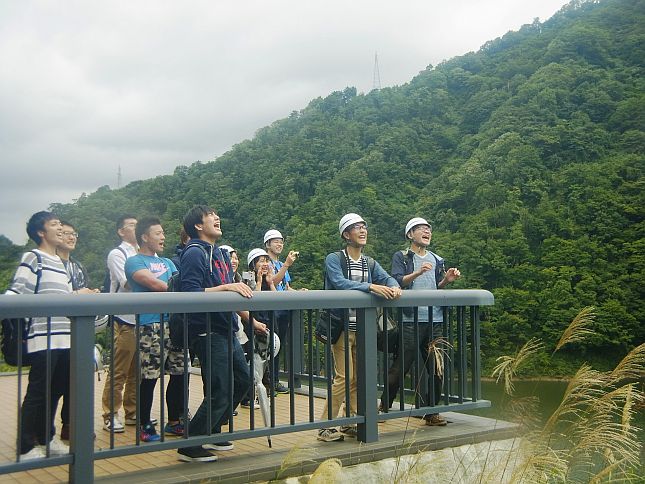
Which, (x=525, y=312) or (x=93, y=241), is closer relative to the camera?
(x=93, y=241)

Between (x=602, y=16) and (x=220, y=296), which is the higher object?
(x=602, y=16)

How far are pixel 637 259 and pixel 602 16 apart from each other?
27618 millimetres

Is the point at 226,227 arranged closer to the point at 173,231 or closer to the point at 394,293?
the point at 173,231

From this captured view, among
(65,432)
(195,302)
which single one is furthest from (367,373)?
(65,432)

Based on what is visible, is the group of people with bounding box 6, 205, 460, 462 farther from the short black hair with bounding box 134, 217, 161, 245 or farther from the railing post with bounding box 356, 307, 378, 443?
the railing post with bounding box 356, 307, 378, 443

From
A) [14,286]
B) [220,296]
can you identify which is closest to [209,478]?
[220,296]

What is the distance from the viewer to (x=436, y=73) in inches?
2389

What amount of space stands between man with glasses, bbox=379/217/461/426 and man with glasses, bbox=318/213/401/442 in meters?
0.28

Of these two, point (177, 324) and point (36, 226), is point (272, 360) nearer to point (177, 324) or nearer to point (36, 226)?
point (177, 324)

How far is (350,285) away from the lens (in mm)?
4379

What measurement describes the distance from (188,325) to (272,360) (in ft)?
1.63

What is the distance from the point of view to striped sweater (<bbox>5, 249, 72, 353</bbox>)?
359cm

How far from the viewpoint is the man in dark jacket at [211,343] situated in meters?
3.66

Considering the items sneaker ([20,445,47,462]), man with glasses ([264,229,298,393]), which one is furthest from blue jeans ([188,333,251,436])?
man with glasses ([264,229,298,393])
